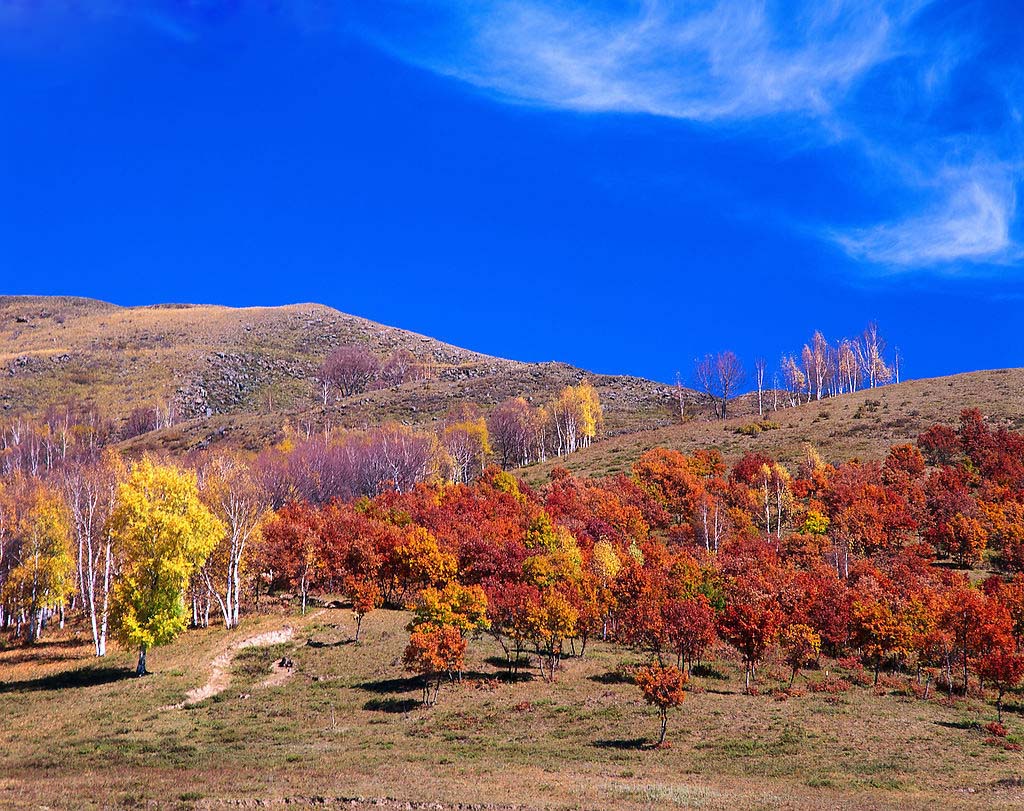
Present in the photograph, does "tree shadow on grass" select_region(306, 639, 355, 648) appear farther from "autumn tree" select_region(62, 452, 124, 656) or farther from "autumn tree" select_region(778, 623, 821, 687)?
"autumn tree" select_region(778, 623, 821, 687)

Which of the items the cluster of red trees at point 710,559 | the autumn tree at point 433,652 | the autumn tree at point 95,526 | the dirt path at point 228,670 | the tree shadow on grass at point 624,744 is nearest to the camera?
the tree shadow on grass at point 624,744

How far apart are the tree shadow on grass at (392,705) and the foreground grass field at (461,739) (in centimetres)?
19

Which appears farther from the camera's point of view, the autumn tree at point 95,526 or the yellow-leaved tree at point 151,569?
the autumn tree at point 95,526


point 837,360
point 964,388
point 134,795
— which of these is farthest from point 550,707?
point 837,360

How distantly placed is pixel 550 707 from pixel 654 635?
15.1 m

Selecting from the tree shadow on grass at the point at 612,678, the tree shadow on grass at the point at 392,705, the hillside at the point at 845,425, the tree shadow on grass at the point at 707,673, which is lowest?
the tree shadow on grass at the point at 707,673

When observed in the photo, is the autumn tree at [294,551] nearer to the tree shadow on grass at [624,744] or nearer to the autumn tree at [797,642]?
the tree shadow on grass at [624,744]

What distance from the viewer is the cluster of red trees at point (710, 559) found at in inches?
2354

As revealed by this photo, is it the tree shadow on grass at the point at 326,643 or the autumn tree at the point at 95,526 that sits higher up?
the autumn tree at the point at 95,526

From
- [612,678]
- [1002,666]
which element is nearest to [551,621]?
[612,678]

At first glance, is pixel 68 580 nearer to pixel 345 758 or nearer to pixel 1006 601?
pixel 345 758

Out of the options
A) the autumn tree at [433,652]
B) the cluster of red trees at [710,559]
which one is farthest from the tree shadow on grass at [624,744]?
the autumn tree at [433,652]

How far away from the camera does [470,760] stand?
3991cm

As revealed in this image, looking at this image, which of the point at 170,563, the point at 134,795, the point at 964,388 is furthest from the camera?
the point at 964,388
